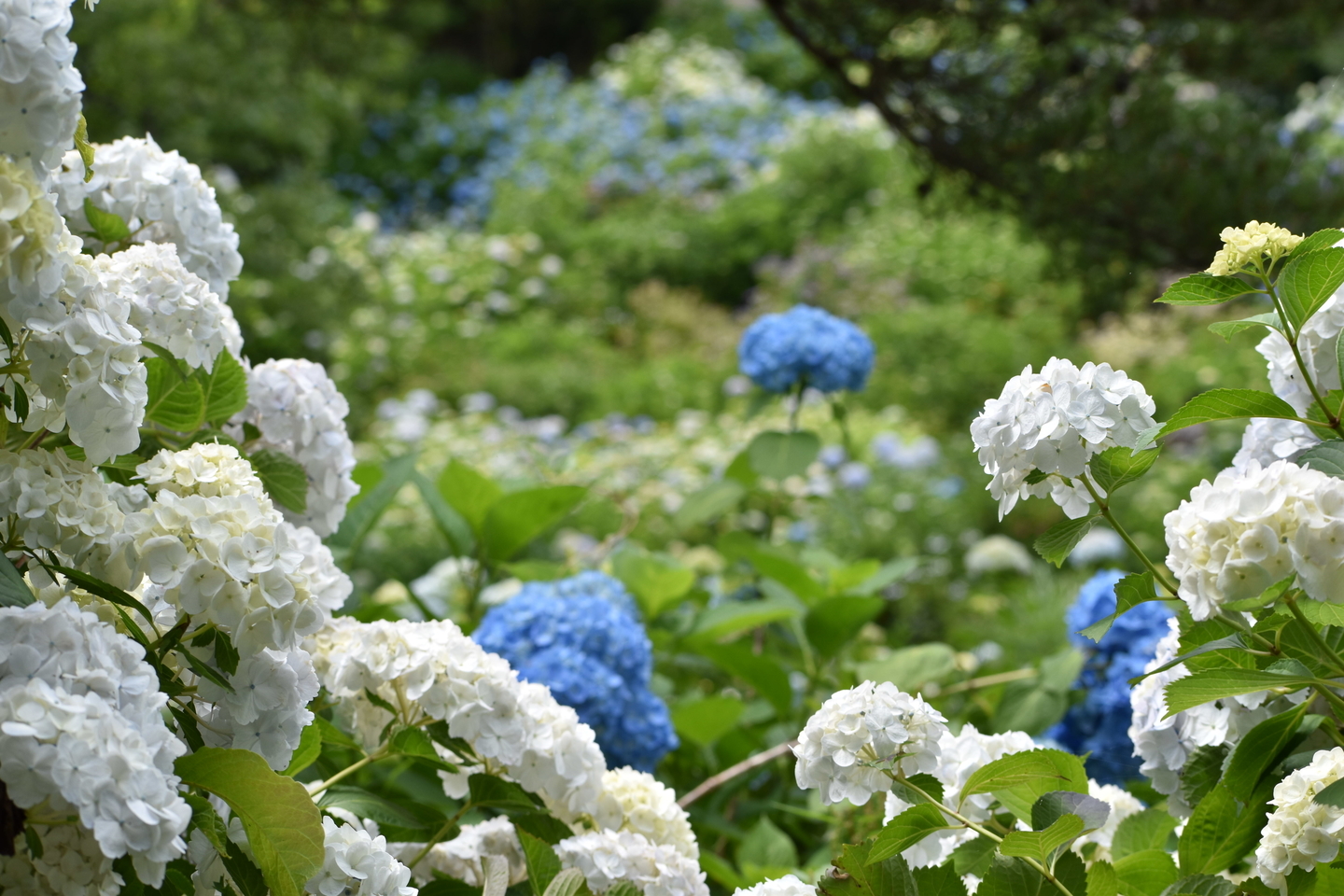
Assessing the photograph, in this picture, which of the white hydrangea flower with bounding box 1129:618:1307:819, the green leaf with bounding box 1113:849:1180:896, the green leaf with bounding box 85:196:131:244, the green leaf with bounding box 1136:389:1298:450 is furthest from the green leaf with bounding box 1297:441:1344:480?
the green leaf with bounding box 85:196:131:244

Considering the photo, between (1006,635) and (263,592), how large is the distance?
2.11 m

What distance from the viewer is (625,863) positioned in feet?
2.75

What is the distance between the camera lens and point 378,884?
0.68 meters

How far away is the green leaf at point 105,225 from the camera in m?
0.91

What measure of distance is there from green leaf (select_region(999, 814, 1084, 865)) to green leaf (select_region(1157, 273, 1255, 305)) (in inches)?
11.3

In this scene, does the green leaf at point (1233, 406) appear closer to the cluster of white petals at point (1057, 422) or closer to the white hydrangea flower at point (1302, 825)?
the cluster of white petals at point (1057, 422)

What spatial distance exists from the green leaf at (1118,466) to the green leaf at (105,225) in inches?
28.5

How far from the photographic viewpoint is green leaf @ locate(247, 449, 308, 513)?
2.86ft

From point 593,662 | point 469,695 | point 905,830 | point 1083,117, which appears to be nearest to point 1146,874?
point 905,830

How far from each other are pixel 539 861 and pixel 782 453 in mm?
1005

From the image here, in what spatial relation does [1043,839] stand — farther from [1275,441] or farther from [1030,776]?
[1275,441]

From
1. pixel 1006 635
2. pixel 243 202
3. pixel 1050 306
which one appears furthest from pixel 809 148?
pixel 1006 635

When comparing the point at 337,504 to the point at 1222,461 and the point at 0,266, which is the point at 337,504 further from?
the point at 1222,461

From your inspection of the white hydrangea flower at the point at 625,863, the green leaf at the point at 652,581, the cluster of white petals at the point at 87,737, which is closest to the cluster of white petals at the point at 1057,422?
the white hydrangea flower at the point at 625,863
